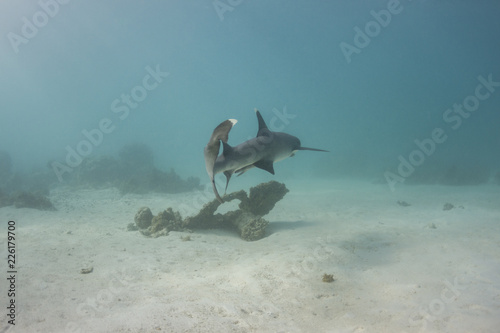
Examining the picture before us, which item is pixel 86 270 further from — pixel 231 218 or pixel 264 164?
pixel 231 218

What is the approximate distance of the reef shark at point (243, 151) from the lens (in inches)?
129

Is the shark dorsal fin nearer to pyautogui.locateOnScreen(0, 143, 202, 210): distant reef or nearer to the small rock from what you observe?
the small rock

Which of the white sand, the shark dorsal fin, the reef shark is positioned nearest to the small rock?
the white sand

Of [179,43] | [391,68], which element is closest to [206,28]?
[179,43]

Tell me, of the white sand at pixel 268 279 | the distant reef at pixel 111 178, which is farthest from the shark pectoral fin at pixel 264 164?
the distant reef at pixel 111 178

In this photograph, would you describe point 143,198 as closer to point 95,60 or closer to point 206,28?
point 206,28

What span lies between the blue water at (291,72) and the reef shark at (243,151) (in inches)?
597

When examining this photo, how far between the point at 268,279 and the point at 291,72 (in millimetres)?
114230

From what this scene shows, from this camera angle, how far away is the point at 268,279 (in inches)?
165

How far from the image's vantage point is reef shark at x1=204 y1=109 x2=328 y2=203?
3279mm

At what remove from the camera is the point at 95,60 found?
96750 mm

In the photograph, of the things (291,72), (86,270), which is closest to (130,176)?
(86,270)

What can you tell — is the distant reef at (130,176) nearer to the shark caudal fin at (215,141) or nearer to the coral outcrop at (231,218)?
the coral outcrop at (231,218)

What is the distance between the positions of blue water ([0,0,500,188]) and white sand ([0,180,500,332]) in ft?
46.0
